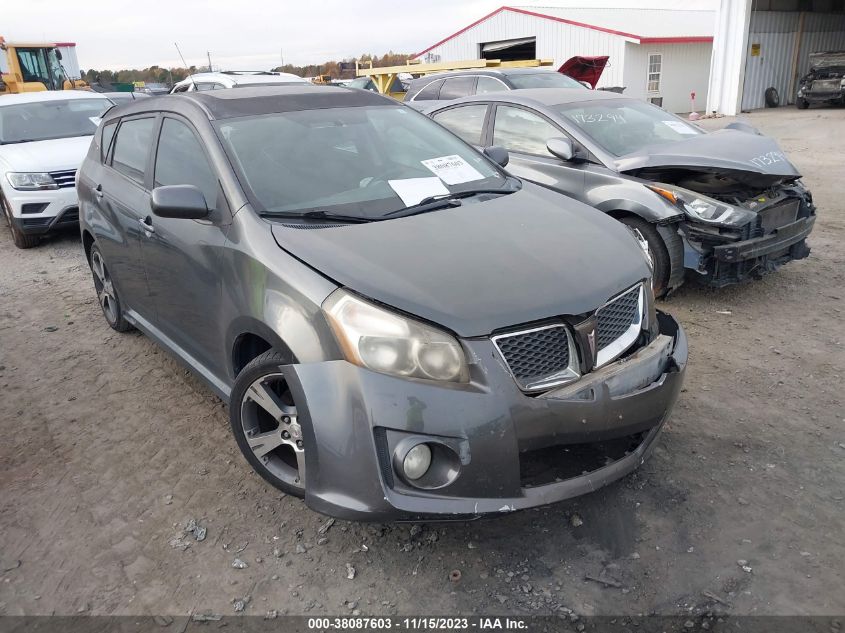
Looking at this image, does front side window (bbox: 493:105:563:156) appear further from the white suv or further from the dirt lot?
the white suv

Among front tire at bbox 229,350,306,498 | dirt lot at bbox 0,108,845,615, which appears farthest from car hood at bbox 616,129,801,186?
front tire at bbox 229,350,306,498

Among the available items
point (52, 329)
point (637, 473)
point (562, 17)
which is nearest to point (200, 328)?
point (637, 473)

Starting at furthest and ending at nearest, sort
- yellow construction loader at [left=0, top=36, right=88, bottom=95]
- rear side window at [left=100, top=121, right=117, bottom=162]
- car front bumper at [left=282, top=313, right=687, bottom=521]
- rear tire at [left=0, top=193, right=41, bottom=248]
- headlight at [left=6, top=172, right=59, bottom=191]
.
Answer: yellow construction loader at [left=0, top=36, right=88, bottom=95], rear tire at [left=0, top=193, right=41, bottom=248], headlight at [left=6, top=172, right=59, bottom=191], rear side window at [left=100, top=121, right=117, bottom=162], car front bumper at [left=282, top=313, right=687, bottom=521]

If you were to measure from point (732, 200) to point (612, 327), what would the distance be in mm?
3025

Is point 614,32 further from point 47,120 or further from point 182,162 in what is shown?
point 182,162

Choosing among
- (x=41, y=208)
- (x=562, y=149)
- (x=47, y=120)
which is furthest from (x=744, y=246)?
(x=47, y=120)

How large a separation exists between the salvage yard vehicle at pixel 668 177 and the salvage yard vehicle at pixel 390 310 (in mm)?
1730

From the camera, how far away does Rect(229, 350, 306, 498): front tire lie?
2.72 meters

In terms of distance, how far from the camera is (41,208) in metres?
7.42

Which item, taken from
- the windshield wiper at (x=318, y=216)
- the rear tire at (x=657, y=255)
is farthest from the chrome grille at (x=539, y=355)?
the rear tire at (x=657, y=255)

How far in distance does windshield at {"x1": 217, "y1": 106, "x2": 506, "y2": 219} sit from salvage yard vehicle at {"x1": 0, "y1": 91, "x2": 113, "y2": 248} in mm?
5048

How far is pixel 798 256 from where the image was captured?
5.31 metres

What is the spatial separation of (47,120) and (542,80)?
261 inches

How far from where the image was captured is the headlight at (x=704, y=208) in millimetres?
4801
